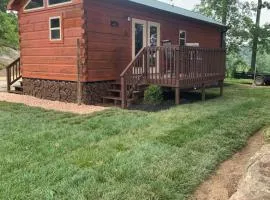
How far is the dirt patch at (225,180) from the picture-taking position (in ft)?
13.0

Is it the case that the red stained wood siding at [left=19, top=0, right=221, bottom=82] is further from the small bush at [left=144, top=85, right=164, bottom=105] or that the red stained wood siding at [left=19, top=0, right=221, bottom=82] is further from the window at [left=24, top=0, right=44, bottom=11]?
the small bush at [left=144, top=85, right=164, bottom=105]

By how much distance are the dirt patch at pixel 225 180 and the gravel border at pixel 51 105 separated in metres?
4.32

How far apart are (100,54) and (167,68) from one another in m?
2.13

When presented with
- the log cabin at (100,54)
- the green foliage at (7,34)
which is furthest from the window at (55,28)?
the green foliage at (7,34)

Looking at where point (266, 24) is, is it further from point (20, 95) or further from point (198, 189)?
point (198, 189)

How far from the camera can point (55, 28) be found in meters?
10.7

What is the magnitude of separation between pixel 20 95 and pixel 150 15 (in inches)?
222

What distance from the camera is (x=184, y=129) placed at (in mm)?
6461

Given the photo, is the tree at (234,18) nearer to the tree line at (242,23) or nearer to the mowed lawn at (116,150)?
the tree line at (242,23)

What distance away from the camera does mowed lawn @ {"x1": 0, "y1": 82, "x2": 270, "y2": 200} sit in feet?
12.6

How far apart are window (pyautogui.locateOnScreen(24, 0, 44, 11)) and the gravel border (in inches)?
123

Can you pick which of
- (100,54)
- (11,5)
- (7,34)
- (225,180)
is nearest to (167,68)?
(100,54)

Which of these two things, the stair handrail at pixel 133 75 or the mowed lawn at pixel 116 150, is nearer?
the mowed lawn at pixel 116 150

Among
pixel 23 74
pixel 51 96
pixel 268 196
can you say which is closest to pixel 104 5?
pixel 51 96
